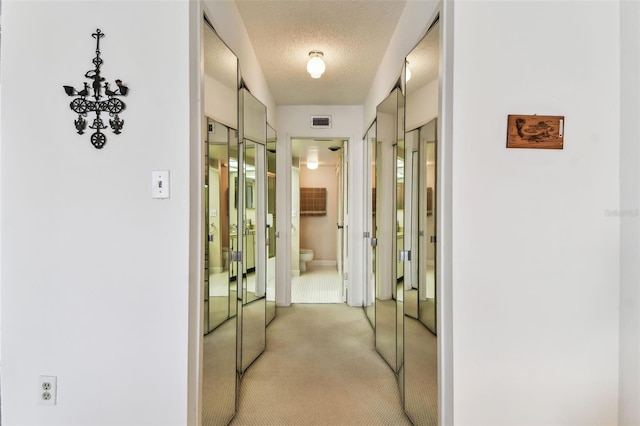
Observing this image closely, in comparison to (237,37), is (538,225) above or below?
below

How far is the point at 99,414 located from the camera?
56.5 inches

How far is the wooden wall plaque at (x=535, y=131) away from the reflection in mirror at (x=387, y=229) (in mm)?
763

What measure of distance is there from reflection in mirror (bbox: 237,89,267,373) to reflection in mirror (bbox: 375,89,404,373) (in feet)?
3.36

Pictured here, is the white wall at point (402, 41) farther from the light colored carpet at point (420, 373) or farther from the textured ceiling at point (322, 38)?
the light colored carpet at point (420, 373)

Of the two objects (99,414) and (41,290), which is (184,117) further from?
(99,414)

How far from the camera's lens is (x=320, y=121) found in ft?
13.3

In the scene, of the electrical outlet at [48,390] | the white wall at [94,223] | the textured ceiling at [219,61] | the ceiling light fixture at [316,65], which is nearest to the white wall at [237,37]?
the textured ceiling at [219,61]

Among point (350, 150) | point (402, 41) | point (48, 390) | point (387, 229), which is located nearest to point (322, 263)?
point (350, 150)

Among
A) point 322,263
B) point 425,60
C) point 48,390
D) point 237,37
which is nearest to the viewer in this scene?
point 48,390

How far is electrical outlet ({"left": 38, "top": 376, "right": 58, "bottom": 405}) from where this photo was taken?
4.74 feet

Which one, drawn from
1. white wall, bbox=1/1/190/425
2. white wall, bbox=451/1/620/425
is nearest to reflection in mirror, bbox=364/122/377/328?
white wall, bbox=451/1/620/425

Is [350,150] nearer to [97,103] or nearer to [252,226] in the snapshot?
[252,226]

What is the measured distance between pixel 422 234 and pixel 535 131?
689mm

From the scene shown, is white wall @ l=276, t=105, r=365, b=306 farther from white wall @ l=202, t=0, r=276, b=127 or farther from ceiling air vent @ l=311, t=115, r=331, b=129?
white wall @ l=202, t=0, r=276, b=127
